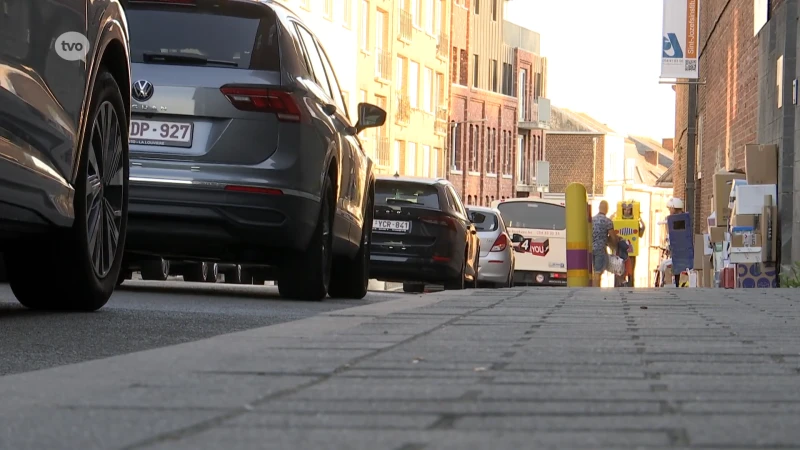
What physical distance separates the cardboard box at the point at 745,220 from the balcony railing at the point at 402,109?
1688 inches

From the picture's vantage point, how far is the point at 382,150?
60.8 meters

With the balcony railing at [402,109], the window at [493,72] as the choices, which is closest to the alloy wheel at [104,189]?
the balcony railing at [402,109]

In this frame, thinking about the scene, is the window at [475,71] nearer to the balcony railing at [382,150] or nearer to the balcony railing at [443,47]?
the balcony railing at [443,47]

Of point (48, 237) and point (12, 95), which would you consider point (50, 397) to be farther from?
point (48, 237)

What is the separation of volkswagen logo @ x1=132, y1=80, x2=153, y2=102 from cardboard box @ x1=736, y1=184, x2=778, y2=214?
11.5 metres

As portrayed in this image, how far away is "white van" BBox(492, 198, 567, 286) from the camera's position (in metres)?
33.5

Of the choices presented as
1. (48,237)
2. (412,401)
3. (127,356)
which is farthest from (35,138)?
(412,401)

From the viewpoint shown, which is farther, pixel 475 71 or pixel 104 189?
pixel 475 71

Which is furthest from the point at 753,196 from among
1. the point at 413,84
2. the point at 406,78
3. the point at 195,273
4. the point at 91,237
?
the point at 413,84

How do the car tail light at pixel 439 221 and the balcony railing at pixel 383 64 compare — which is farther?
the balcony railing at pixel 383 64

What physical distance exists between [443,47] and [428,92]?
3.17 meters

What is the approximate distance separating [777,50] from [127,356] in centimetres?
1678

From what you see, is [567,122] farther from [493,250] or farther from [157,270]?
[157,270]

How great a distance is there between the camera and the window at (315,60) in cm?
1056
